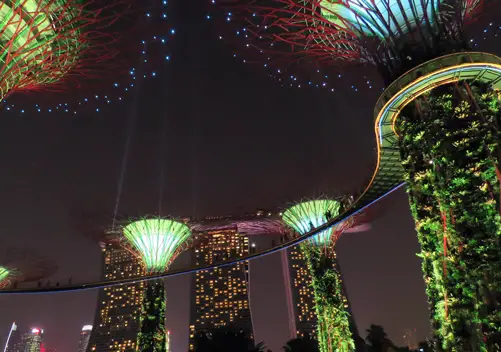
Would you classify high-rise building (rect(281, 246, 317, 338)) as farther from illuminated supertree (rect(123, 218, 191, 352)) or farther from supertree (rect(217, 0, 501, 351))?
supertree (rect(217, 0, 501, 351))

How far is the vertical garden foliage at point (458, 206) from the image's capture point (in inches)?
267

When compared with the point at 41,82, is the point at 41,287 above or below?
below

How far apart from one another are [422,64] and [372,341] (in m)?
27.5

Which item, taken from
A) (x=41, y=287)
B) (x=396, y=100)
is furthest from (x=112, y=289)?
(x=396, y=100)

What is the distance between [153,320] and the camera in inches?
703

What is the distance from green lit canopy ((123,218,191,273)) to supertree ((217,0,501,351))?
12605mm

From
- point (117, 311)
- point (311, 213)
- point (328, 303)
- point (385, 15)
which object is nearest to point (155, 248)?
point (311, 213)

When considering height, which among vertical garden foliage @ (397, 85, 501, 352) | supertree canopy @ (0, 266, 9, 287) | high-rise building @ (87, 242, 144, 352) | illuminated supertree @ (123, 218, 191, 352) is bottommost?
vertical garden foliage @ (397, 85, 501, 352)

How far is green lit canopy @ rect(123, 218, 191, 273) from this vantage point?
63.7 feet

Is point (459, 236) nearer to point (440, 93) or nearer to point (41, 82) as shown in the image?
point (440, 93)

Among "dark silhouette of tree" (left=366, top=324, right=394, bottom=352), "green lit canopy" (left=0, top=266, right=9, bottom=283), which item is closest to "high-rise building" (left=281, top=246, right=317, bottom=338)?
"dark silhouette of tree" (left=366, top=324, right=394, bottom=352)

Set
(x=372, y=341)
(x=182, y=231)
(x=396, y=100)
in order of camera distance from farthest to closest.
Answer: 1. (x=372, y=341)
2. (x=182, y=231)
3. (x=396, y=100)

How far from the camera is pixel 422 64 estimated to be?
8383 mm

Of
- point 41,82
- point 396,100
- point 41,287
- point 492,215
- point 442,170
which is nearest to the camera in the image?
point 492,215
